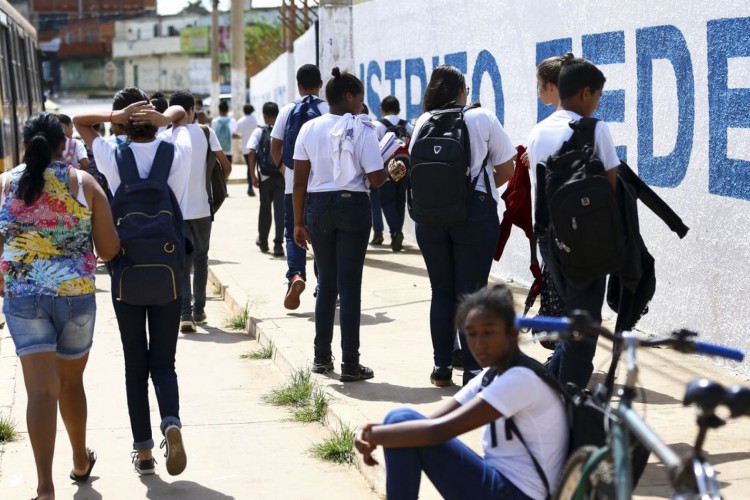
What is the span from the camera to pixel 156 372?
5.32m

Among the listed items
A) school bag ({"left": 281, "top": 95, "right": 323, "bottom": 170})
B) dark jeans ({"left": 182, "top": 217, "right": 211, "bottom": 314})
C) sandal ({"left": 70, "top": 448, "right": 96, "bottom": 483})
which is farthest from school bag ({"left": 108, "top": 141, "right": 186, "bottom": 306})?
school bag ({"left": 281, "top": 95, "right": 323, "bottom": 170})

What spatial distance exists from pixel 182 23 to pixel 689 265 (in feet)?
317

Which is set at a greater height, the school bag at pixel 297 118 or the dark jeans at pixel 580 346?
the school bag at pixel 297 118

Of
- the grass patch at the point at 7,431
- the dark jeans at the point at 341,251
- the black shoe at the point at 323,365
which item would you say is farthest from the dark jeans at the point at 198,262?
the grass patch at the point at 7,431

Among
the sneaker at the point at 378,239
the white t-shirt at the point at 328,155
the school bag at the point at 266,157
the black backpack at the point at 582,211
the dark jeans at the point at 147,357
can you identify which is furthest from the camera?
the sneaker at the point at 378,239

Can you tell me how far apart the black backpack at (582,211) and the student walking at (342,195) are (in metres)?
1.87

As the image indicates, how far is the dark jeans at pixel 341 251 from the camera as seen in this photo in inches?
260

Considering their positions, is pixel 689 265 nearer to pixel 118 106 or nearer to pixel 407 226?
pixel 118 106

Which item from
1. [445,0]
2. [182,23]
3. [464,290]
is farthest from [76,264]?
[182,23]

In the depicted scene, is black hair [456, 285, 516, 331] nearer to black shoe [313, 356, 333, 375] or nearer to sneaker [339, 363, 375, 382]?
sneaker [339, 363, 375, 382]

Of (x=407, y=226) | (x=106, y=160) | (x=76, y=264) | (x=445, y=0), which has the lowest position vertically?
(x=407, y=226)

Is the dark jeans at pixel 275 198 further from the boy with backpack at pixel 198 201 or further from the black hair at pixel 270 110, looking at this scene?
the boy with backpack at pixel 198 201

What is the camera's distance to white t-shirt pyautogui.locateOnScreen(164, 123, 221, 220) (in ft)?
28.1

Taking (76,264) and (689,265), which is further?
(689,265)
